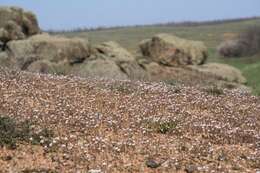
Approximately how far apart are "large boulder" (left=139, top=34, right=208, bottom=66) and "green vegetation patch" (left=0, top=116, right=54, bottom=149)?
33004mm

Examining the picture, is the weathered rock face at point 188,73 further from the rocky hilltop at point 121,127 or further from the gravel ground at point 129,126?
the gravel ground at point 129,126

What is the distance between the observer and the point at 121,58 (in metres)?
42.1

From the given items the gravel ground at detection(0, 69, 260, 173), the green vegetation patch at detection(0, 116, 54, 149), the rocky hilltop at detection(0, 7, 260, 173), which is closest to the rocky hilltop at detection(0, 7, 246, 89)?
the rocky hilltop at detection(0, 7, 260, 173)

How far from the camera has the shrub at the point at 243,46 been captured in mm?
90562

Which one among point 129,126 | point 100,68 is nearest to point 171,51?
point 100,68

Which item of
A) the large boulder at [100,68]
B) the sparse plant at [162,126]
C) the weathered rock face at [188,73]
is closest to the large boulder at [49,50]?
the large boulder at [100,68]

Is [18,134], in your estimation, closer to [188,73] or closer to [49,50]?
[49,50]

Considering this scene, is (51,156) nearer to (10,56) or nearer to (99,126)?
(99,126)

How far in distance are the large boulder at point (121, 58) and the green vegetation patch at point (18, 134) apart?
25.6 metres

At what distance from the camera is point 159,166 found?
12.5m

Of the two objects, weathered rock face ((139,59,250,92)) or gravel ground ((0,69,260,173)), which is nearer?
gravel ground ((0,69,260,173))

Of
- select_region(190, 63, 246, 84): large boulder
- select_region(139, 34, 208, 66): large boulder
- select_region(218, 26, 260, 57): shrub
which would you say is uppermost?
select_region(139, 34, 208, 66): large boulder

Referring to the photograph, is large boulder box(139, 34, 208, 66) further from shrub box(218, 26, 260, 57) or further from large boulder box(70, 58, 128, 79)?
shrub box(218, 26, 260, 57)

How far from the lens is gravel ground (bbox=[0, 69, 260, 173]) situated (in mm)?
12516
